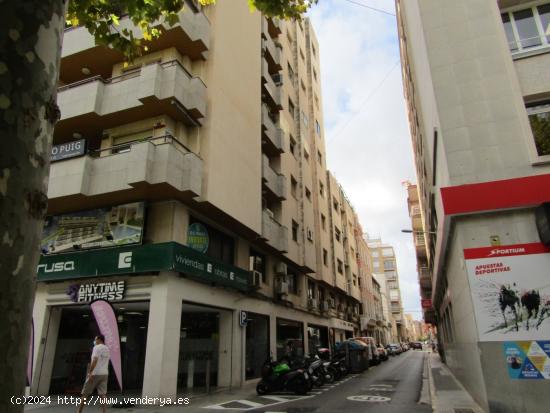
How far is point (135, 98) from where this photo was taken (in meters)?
13.4

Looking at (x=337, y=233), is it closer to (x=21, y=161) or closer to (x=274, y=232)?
(x=274, y=232)

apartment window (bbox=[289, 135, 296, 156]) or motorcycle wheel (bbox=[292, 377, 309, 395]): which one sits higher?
apartment window (bbox=[289, 135, 296, 156])

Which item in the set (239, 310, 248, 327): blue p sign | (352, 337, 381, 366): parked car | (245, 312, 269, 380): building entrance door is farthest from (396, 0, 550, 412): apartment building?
(352, 337, 381, 366): parked car

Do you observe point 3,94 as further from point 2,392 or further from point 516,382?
point 516,382

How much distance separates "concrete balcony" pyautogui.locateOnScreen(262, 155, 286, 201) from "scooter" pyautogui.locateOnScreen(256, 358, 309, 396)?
9.25 m

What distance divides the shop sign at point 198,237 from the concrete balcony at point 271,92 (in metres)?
10.1

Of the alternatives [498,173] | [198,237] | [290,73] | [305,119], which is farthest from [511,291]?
[305,119]

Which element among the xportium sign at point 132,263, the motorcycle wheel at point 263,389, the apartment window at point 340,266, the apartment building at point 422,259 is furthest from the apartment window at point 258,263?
the apartment building at point 422,259

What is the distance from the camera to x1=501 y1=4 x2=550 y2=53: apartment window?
980cm

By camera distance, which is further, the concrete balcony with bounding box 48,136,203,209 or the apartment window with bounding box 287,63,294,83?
the apartment window with bounding box 287,63,294,83

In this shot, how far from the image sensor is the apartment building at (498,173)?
25.4ft

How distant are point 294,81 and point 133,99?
16722 millimetres

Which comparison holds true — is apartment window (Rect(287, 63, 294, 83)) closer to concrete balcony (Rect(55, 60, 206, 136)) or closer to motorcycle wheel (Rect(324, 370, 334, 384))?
concrete balcony (Rect(55, 60, 206, 136))

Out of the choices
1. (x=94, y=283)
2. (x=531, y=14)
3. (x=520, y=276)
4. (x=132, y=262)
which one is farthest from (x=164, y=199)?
(x=531, y=14)
